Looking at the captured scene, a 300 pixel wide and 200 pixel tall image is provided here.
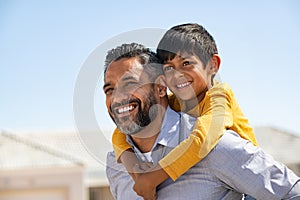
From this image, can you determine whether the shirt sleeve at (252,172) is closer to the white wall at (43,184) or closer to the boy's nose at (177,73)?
the boy's nose at (177,73)

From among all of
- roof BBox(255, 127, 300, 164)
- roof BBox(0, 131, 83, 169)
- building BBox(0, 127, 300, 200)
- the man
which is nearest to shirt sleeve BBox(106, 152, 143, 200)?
the man

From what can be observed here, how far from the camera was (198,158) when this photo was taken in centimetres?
147

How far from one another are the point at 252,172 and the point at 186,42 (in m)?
0.40

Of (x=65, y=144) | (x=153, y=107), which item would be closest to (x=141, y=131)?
(x=153, y=107)

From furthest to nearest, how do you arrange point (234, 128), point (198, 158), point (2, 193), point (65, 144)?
point (65, 144) < point (2, 193) < point (234, 128) < point (198, 158)

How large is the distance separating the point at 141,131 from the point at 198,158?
0.54 feet

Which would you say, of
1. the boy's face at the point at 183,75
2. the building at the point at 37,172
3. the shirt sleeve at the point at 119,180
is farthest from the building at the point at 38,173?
the boy's face at the point at 183,75

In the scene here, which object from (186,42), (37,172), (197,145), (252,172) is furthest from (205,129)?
(37,172)

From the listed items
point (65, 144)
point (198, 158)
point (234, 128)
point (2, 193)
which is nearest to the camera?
point (198, 158)

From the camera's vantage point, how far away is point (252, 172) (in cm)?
142

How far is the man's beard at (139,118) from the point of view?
4.96ft

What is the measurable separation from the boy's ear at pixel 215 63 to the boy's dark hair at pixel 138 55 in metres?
0.21

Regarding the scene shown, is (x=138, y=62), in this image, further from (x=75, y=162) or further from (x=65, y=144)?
(x=65, y=144)

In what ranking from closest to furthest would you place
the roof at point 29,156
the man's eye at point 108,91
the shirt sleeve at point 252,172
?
the shirt sleeve at point 252,172
the man's eye at point 108,91
the roof at point 29,156
